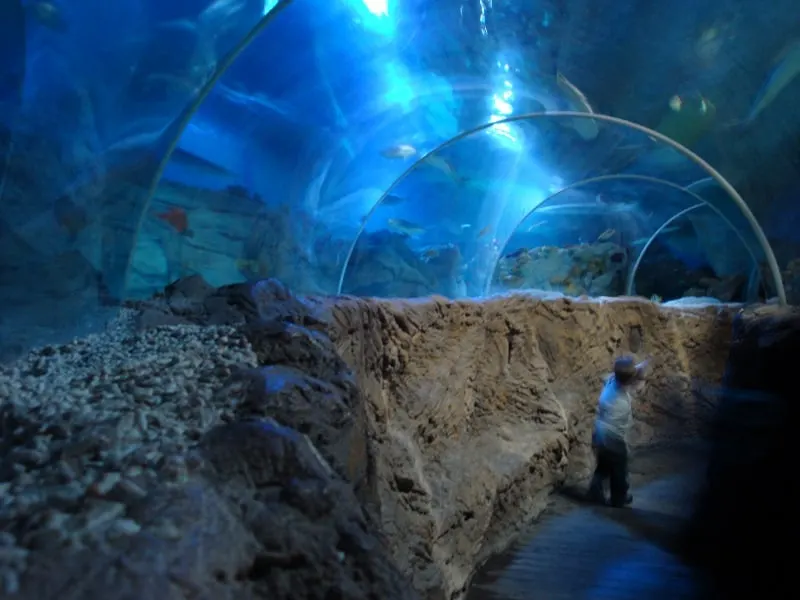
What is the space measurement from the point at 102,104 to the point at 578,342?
21.9ft

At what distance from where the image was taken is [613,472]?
6102 millimetres

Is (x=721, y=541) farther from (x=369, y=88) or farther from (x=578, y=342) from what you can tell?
(x=369, y=88)

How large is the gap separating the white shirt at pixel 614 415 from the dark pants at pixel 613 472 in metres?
0.11

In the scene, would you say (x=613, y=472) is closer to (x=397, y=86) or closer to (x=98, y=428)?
(x=98, y=428)

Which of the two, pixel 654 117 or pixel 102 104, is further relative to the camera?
pixel 654 117

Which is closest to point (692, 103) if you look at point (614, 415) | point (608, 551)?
point (614, 415)

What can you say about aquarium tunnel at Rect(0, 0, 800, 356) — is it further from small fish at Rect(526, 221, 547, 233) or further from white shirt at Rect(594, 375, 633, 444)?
small fish at Rect(526, 221, 547, 233)

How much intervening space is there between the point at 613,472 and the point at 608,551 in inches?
59.0

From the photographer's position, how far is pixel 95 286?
506cm

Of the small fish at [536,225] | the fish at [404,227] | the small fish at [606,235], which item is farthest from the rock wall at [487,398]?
the small fish at [536,225]

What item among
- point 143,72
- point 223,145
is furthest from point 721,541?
point 223,145

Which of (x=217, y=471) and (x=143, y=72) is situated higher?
(x=143, y=72)

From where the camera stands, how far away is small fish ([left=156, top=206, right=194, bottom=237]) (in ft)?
31.4

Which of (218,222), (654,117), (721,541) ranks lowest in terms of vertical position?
(721,541)
